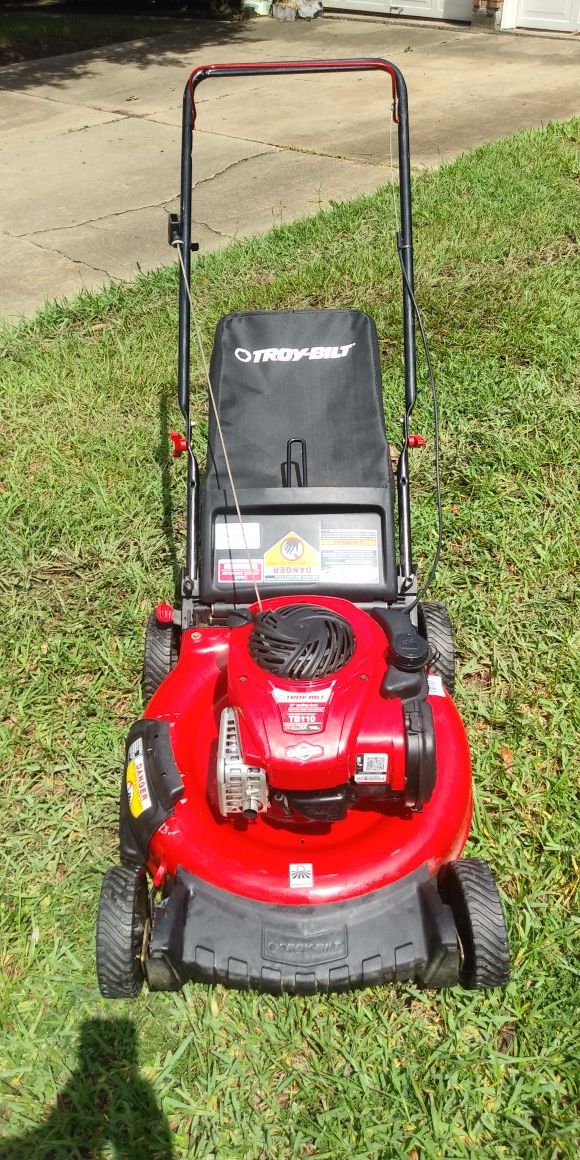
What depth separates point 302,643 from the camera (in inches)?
74.8

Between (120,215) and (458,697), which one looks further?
(120,215)

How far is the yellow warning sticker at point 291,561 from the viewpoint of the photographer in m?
2.50

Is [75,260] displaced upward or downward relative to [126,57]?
downward

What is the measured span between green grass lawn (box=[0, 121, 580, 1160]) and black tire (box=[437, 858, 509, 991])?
119mm

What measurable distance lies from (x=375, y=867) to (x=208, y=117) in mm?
7732

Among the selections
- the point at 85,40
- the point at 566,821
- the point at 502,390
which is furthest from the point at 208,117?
the point at 566,821

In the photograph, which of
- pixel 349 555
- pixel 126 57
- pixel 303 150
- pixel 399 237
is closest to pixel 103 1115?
pixel 349 555

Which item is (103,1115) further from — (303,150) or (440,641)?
(303,150)

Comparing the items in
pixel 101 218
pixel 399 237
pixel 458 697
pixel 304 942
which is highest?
pixel 399 237

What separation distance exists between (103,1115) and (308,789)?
80 centimetres

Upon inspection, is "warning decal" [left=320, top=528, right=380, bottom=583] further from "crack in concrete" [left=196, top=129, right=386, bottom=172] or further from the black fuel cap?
"crack in concrete" [left=196, top=129, right=386, bottom=172]

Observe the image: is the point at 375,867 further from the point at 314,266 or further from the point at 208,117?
the point at 208,117

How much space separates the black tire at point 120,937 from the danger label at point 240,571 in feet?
2.73

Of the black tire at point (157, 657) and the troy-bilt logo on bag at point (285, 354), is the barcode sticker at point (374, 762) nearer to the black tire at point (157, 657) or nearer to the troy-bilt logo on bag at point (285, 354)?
the black tire at point (157, 657)
